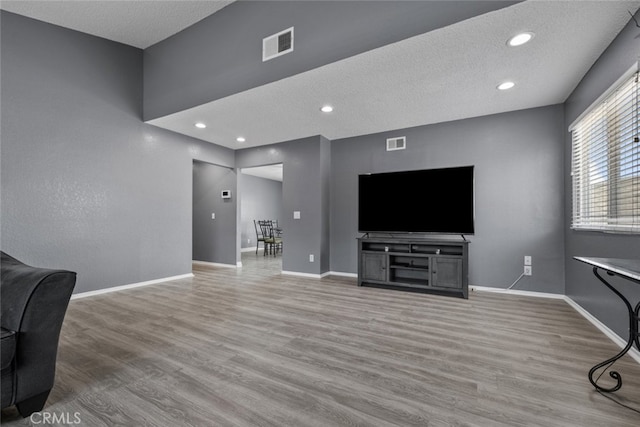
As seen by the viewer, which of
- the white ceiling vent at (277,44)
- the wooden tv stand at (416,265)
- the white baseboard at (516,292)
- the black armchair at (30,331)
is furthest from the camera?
the wooden tv stand at (416,265)

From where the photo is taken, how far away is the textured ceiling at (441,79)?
1978mm

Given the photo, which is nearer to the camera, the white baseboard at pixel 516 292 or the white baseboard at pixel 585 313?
the white baseboard at pixel 585 313

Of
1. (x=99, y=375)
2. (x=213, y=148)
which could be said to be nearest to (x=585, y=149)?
(x=99, y=375)

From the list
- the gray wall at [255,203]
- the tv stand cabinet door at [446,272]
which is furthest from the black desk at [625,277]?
the gray wall at [255,203]

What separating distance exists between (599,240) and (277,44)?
3.57m

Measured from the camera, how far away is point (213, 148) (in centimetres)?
522

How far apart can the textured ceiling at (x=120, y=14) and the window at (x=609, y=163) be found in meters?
3.97

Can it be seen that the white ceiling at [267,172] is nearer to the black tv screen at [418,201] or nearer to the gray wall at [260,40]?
the gray wall at [260,40]

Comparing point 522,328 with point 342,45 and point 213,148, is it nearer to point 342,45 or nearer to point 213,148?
point 342,45

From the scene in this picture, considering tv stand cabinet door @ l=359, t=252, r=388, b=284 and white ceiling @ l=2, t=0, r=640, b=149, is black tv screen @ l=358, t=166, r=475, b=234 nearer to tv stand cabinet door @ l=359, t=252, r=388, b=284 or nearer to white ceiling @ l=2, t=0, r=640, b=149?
tv stand cabinet door @ l=359, t=252, r=388, b=284

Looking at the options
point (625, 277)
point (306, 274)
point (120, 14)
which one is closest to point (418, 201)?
point (306, 274)

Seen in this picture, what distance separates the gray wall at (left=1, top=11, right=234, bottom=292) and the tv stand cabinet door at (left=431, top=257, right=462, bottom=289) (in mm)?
4001

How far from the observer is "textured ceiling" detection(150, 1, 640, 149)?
198 cm

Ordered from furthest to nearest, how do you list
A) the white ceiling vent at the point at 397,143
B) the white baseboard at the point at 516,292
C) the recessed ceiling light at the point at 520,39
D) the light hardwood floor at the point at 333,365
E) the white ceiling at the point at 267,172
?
the white ceiling at the point at 267,172 < the white ceiling vent at the point at 397,143 < the white baseboard at the point at 516,292 < the recessed ceiling light at the point at 520,39 < the light hardwood floor at the point at 333,365
